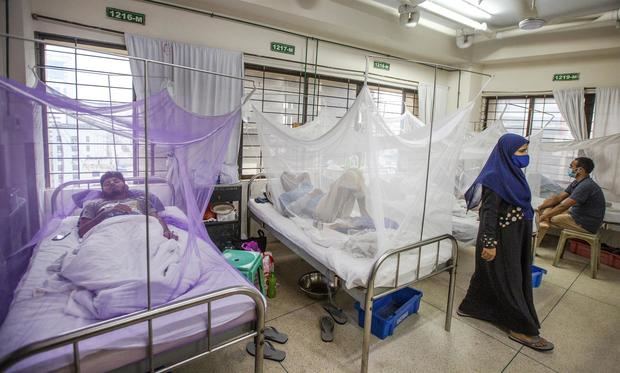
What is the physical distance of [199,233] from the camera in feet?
7.44

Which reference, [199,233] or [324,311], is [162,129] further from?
[324,311]

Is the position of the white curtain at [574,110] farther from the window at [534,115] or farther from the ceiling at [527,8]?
the ceiling at [527,8]

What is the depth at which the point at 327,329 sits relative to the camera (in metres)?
2.43

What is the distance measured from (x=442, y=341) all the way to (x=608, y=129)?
4264mm

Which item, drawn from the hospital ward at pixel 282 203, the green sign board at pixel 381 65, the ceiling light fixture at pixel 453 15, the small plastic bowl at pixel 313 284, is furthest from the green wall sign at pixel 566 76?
the small plastic bowl at pixel 313 284

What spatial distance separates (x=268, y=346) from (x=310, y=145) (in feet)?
5.61

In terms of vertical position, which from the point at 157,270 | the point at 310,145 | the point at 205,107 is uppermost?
the point at 205,107

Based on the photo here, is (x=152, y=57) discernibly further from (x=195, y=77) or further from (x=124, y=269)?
(x=124, y=269)

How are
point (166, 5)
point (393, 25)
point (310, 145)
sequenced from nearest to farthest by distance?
point (310, 145), point (166, 5), point (393, 25)

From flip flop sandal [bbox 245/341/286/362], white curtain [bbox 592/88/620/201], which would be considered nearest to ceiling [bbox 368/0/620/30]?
white curtain [bbox 592/88/620/201]

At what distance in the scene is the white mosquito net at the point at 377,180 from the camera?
7.06ft

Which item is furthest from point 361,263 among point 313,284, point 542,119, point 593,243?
point 542,119

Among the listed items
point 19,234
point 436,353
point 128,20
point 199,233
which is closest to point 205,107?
point 128,20

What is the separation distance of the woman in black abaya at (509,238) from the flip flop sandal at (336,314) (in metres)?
1.10
